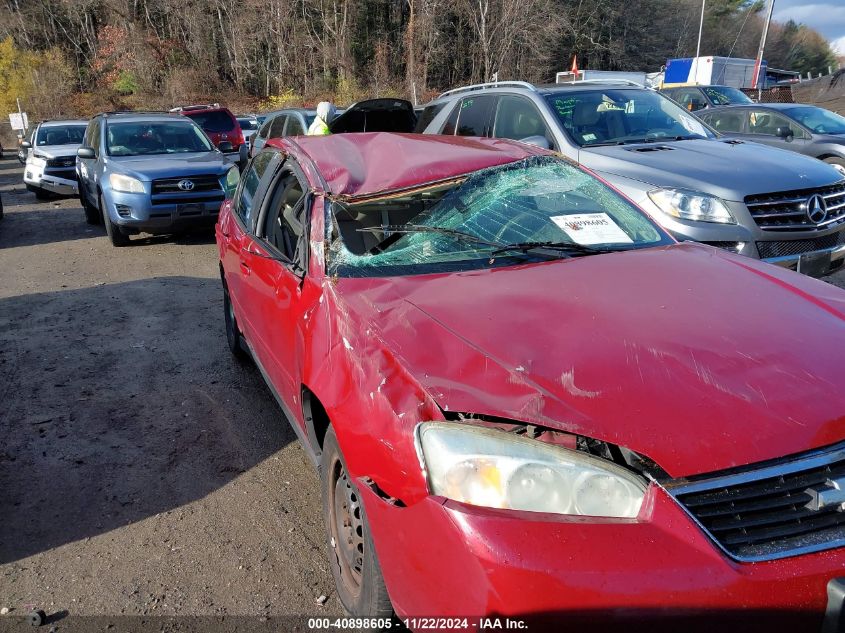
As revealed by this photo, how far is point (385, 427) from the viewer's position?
78.9 inches

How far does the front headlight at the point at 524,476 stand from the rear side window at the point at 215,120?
60.7ft

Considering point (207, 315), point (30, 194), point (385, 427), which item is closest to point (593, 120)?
point (207, 315)

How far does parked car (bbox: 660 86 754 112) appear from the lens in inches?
606

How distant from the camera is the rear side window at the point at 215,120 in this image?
18750 mm

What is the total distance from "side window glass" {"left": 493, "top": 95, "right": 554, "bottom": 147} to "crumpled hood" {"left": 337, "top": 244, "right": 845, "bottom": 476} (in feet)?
13.5

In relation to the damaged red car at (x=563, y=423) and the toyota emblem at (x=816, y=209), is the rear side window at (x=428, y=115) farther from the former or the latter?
the damaged red car at (x=563, y=423)

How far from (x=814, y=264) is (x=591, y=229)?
317cm

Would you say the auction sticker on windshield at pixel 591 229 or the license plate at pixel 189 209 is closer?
the auction sticker on windshield at pixel 591 229

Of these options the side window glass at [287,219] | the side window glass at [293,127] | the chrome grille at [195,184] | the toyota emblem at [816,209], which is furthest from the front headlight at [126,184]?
the toyota emblem at [816,209]

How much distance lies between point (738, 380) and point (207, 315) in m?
5.51

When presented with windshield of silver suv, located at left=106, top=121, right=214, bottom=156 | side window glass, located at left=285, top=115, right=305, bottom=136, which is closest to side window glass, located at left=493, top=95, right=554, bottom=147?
Result: side window glass, located at left=285, top=115, right=305, bottom=136

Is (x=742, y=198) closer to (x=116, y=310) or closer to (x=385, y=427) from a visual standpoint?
(x=385, y=427)

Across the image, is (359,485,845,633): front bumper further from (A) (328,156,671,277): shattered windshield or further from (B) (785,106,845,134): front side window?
(B) (785,106,845,134): front side window

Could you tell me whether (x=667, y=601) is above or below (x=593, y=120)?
below
